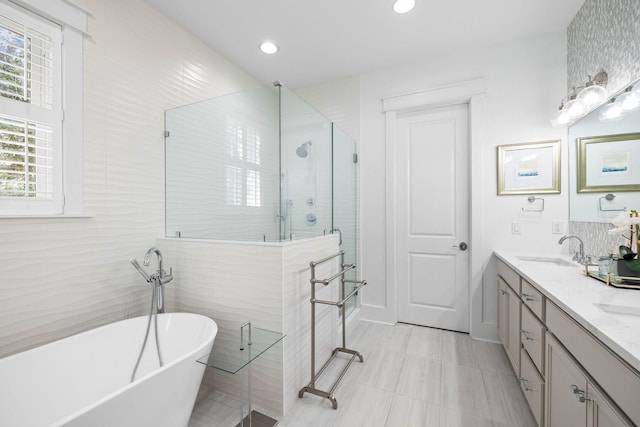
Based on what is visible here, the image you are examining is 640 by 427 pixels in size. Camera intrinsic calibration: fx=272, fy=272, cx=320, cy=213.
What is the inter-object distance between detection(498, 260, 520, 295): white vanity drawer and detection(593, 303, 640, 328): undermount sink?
723 mm

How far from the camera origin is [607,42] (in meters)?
1.70

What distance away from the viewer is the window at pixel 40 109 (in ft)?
4.48

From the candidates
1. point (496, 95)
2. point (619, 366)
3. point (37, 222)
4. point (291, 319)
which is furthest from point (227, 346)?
point (496, 95)

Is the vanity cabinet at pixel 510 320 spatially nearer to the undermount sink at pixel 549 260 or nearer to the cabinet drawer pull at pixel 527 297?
the cabinet drawer pull at pixel 527 297

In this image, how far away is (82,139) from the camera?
1604mm

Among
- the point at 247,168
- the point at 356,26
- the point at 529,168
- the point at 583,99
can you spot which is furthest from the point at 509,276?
the point at 356,26

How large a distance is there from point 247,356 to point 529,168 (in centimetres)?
264

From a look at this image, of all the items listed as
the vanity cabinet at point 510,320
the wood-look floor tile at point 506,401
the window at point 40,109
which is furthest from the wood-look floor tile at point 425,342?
the window at point 40,109

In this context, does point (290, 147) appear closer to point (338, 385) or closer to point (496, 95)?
point (338, 385)

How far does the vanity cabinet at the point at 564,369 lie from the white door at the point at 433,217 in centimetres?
82

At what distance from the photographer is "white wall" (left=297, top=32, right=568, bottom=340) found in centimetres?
232

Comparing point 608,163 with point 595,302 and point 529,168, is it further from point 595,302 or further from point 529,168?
point 595,302

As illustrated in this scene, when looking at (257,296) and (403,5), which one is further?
(403,5)

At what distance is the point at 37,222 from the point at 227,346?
3.95 feet
